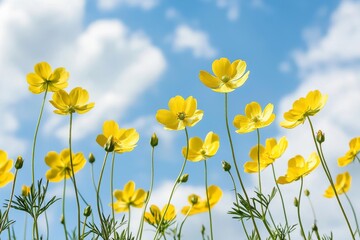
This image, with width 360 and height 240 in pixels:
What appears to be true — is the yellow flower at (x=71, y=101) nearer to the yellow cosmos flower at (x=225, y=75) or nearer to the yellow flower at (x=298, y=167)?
the yellow cosmos flower at (x=225, y=75)

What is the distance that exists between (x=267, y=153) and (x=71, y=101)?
115 cm

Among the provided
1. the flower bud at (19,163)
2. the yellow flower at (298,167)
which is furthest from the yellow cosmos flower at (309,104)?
the flower bud at (19,163)

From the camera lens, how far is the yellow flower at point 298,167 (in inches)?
110

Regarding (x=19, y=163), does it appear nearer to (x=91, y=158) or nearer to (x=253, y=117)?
(x=91, y=158)

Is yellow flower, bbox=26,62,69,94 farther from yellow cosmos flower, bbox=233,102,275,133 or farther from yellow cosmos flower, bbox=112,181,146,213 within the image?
yellow cosmos flower, bbox=233,102,275,133

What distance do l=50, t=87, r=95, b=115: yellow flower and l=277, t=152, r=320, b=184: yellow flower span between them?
113 centimetres

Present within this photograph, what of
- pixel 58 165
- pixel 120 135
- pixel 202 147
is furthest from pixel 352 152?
pixel 58 165

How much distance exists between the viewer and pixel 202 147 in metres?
3.01

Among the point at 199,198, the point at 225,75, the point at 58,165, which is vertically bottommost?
the point at 199,198

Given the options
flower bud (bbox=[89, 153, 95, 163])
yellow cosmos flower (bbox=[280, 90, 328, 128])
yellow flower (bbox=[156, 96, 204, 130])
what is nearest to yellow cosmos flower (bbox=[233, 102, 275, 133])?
yellow cosmos flower (bbox=[280, 90, 328, 128])

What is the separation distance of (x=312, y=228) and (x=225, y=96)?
4.19 ft

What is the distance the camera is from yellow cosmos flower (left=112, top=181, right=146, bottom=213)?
3.61 m

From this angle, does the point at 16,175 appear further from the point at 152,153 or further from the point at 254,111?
the point at 254,111

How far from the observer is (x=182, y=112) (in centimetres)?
267
